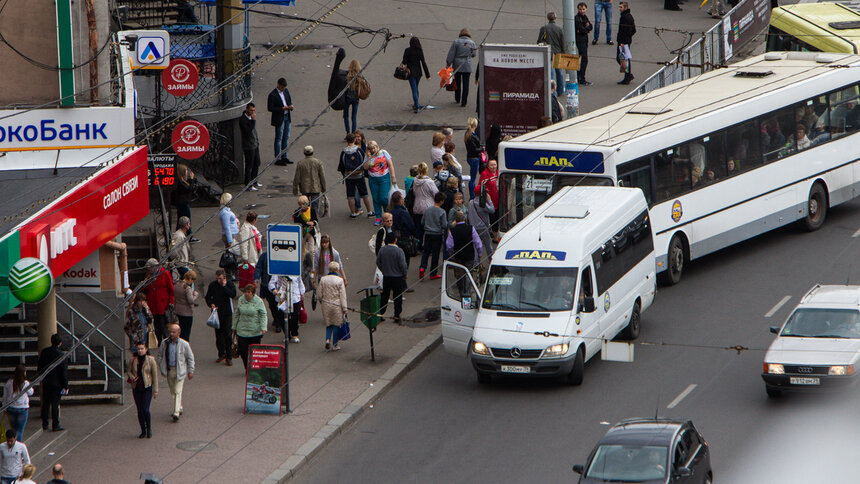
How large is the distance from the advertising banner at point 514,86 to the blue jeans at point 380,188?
2.73 metres

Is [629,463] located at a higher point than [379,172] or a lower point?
lower

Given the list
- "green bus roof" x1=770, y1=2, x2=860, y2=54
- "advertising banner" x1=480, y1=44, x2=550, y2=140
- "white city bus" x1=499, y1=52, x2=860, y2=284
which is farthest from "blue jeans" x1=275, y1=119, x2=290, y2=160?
"green bus roof" x1=770, y1=2, x2=860, y2=54

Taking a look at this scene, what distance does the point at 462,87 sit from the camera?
33469mm

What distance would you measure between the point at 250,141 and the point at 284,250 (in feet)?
33.2

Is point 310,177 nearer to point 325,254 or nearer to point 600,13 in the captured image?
point 325,254

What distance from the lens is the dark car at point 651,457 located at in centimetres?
1416

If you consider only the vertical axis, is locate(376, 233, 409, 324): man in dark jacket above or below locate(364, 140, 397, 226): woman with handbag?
below

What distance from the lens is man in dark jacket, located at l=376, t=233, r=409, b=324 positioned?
21578mm

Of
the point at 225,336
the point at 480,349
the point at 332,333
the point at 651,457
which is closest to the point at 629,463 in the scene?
the point at 651,457

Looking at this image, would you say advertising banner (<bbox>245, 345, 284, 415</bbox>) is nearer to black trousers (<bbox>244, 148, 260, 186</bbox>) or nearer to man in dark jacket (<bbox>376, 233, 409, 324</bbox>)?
man in dark jacket (<bbox>376, 233, 409, 324</bbox>)

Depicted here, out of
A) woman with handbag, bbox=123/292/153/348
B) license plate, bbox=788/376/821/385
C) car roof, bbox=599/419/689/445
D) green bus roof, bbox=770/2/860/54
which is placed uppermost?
green bus roof, bbox=770/2/860/54

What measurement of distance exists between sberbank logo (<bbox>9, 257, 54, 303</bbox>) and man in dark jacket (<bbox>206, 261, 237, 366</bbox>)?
528cm

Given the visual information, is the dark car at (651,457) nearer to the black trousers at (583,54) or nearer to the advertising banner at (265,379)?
the advertising banner at (265,379)

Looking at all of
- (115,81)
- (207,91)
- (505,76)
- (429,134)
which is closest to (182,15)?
(207,91)
